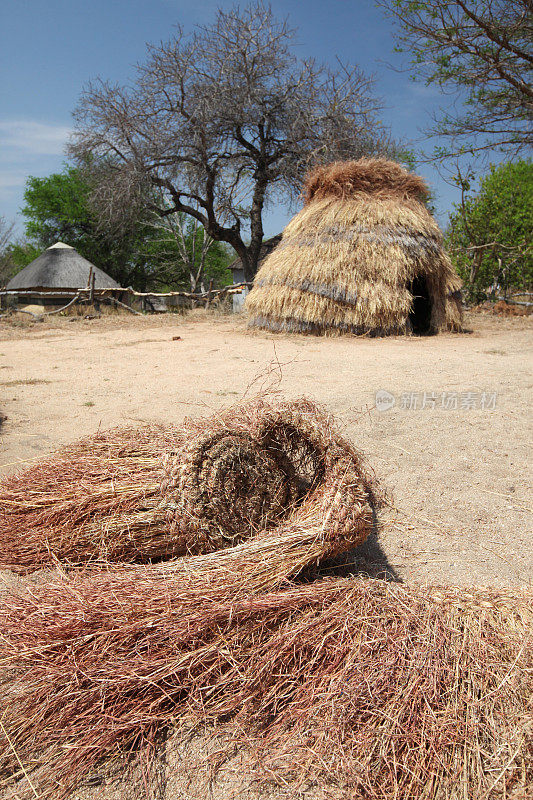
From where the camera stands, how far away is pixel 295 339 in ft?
31.1

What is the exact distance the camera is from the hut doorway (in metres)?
11.0

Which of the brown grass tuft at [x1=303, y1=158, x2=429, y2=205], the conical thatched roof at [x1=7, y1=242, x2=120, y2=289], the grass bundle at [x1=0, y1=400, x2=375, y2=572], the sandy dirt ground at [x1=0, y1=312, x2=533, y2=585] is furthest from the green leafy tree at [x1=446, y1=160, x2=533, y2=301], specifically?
the grass bundle at [x1=0, y1=400, x2=375, y2=572]

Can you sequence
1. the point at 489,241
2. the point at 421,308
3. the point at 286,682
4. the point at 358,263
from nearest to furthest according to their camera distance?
1. the point at 286,682
2. the point at 358,263
3. the point at 421,308
4. the point at 489,241

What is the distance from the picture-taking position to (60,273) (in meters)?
20.6

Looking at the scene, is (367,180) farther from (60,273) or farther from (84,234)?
(84,234)

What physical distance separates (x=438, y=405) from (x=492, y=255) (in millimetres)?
15573

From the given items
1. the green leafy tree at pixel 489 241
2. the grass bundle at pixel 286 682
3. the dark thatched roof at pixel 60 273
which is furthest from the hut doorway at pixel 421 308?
the dark thatched roof at pixel 60 273

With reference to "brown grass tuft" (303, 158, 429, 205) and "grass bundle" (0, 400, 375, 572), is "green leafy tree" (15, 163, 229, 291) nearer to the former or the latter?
"brown grass tuft" (303, 158, 429, 205)

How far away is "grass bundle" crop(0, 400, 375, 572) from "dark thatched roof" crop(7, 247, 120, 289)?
62.2 ft

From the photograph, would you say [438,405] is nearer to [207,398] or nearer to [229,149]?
[207,398]

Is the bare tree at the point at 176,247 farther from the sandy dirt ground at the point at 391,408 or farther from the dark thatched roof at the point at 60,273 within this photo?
the sandy dirt ground at the point at 391,408

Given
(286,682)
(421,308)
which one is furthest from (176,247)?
(286,682)

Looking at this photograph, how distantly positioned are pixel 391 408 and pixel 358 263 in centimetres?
569

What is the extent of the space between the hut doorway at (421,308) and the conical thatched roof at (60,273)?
42.5ft
